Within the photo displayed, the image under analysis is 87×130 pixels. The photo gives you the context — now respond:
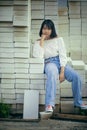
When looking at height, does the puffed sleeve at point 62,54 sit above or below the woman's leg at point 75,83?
above

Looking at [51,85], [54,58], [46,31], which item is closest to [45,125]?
[51,85]

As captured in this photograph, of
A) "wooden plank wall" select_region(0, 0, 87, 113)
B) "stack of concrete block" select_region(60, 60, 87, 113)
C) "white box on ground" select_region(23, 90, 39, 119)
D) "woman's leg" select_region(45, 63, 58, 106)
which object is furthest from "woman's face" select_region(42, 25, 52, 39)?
"white box on ground" select_region(23, 90, 39, 119)

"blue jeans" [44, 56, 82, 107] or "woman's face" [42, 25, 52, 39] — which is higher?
"woman's face" [42, 25, 52, 39]

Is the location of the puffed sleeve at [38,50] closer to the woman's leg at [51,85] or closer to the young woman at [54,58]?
the young woman at [54,58]

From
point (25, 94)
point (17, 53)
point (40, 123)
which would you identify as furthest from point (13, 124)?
point (17, 53)

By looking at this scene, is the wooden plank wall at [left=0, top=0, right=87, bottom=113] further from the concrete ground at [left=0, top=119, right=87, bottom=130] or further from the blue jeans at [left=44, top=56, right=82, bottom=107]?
the concrete ground at [left=0, top=119, right=87, bottom=130]

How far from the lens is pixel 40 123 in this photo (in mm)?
6199

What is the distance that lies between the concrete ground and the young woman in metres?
0.57

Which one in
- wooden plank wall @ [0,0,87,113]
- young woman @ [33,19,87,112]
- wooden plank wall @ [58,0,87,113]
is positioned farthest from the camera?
wooden plank wall @ [58,0,87,113]

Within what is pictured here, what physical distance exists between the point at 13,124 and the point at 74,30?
2287 millimetres

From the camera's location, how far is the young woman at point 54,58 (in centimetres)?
666

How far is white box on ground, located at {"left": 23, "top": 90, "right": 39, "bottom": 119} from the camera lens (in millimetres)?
6820

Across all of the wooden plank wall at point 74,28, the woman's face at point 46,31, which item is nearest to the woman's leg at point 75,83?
the woman's face at point 46,31

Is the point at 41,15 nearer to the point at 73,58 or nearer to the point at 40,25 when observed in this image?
the point at 40,25
